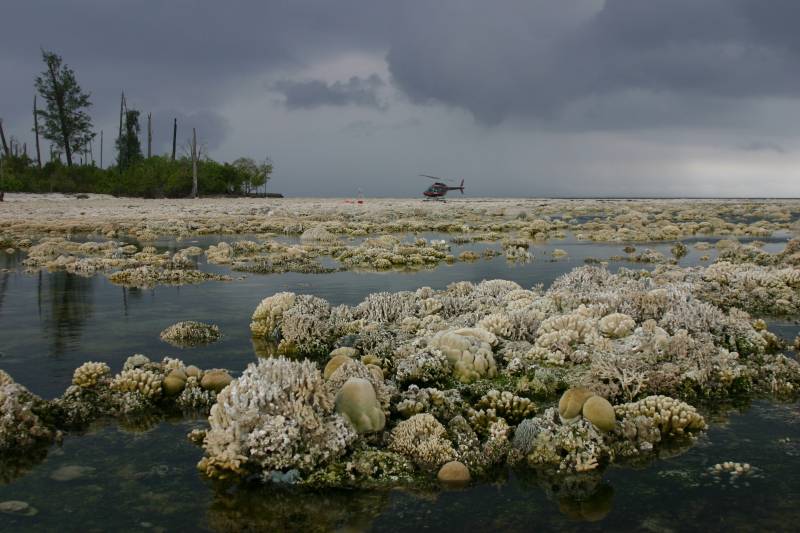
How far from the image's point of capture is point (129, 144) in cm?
8125

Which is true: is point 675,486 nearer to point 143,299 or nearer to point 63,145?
point 143,299

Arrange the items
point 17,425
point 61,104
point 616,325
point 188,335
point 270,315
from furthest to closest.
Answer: point 61,104
point 270,315
point 188,335
point 616,325
point 17,425

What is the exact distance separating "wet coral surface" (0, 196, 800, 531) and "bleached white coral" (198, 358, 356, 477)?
0.24 feet

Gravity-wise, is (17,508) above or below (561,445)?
below

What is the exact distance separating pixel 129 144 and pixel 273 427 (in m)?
85.5

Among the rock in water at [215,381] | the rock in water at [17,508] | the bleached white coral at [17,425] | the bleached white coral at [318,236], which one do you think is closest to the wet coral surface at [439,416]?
the rock in water at [17,508]

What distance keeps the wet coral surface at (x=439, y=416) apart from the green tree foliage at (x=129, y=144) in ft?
231

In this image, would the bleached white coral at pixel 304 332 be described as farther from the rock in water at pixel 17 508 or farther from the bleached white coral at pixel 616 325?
the rock in water at pixel 17 508

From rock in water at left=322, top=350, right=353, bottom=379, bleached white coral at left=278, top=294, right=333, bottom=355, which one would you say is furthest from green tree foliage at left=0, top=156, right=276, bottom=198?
rock in water at left=322, top=350, right=353, bottom=379

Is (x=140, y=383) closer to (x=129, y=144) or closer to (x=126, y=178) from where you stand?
(x=126, y=178)

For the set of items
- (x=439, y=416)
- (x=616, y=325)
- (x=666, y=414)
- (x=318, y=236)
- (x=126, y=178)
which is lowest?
(x=439, y=416)

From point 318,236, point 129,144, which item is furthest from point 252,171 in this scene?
point 318,236

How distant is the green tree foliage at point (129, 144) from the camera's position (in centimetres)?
7979

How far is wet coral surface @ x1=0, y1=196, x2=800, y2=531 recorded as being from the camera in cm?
518
